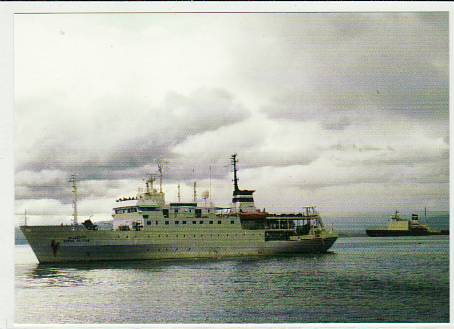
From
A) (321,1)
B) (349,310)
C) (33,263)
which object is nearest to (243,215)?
(33,263)

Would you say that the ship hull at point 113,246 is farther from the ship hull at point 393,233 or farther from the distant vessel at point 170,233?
the ship hull at point 393,233

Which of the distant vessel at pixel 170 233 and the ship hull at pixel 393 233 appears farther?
the ship hull at pixel 393 233

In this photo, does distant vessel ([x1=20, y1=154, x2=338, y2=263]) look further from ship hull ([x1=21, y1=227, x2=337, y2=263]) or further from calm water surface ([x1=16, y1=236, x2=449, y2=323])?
calm water surface ([x1=16, y1=236, x2=449, y2=323])

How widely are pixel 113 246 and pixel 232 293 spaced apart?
8.08 m

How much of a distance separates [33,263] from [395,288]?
42.7 feet

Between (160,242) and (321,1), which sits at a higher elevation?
(321,1)

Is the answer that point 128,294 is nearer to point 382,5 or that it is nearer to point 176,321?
point 176,321

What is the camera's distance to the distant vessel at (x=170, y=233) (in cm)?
2211

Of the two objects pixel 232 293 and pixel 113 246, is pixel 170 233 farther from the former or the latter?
pixel 232 293

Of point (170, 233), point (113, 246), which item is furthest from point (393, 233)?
point (113, 246)

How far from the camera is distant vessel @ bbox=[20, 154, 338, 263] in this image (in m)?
22.1

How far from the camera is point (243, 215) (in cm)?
2495

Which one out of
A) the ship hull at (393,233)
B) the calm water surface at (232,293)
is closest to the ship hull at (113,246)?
the calm water surface at (232,293)

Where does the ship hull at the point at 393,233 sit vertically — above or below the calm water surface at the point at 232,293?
above
